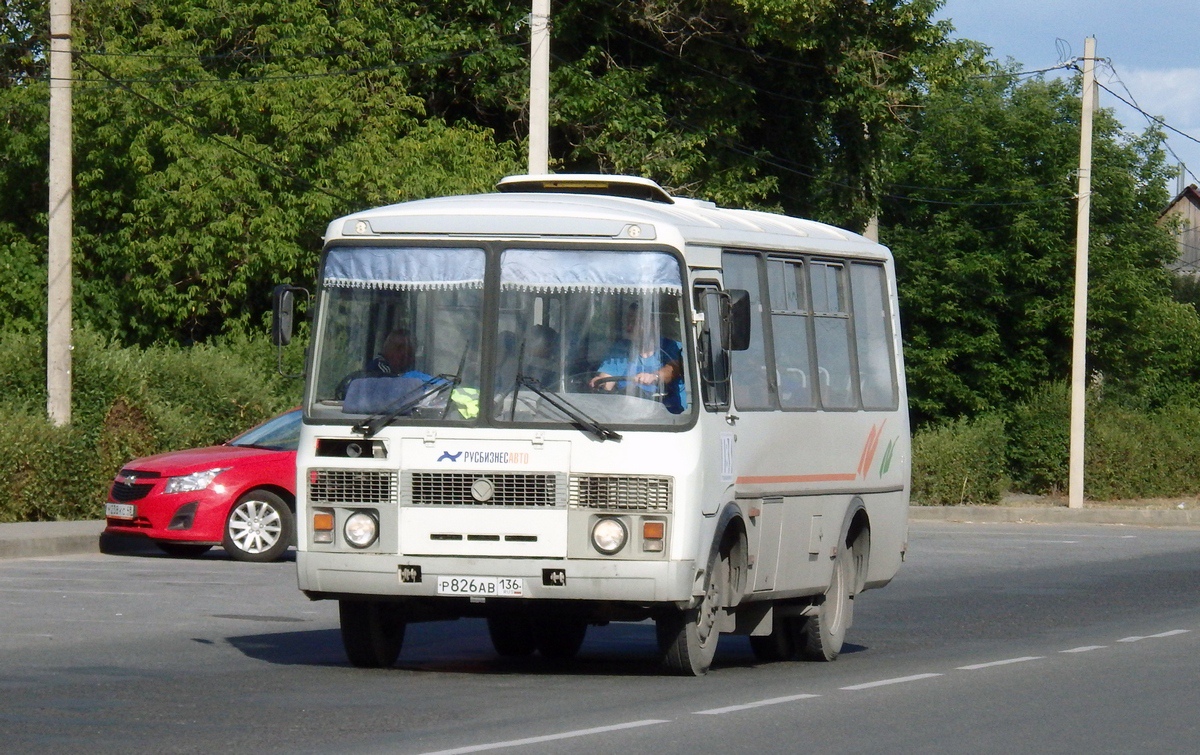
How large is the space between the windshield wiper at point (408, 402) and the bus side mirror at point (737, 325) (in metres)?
1.51

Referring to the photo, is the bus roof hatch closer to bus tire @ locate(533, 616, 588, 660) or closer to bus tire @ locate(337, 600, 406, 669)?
bus tire @ locate(533, 616, 588, 660)

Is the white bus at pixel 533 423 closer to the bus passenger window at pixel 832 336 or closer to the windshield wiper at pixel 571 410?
the windshield wiper at pixel 571 410

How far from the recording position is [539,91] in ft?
77.4

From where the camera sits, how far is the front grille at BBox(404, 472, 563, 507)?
1088 cm

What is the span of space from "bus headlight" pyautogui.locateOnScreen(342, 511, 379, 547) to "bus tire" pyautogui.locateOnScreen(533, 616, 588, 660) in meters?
2.08

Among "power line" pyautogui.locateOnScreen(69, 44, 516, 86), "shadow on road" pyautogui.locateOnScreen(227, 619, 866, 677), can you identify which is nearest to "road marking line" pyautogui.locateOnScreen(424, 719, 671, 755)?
"shadow on road" pyautogui.locateOnScreen(227, 619, 866, 677)

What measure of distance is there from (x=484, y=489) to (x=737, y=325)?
5.53 feet

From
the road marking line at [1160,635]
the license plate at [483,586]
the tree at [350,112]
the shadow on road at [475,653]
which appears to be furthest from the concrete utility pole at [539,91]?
the license plate at [483,586]

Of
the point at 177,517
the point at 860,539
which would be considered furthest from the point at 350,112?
the point at 860,539

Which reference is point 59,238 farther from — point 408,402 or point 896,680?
point 896,680

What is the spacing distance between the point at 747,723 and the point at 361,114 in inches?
927

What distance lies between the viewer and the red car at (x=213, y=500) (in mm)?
19922

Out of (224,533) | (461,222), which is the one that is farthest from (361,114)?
(461,222)

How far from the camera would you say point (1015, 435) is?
132 ft
